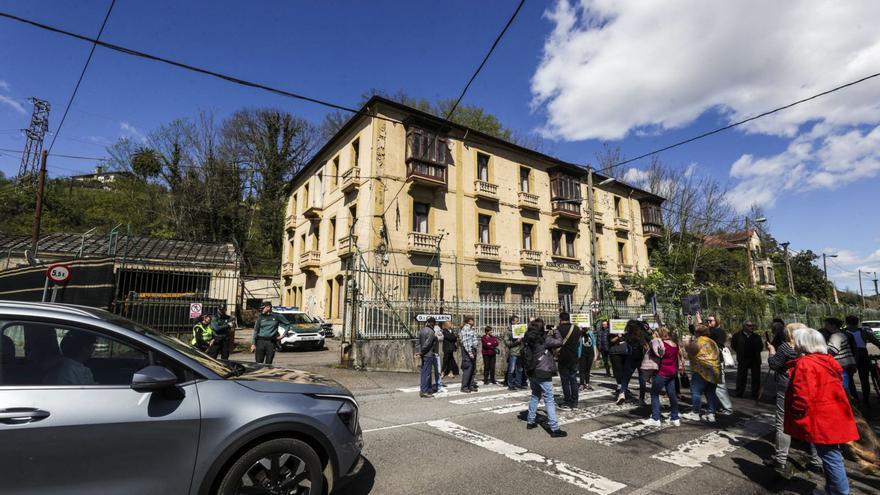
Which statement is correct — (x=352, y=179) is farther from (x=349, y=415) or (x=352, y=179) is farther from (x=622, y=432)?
(x=349, y=415)

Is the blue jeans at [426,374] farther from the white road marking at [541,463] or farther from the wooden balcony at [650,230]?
the wooden balcony at [650,230]

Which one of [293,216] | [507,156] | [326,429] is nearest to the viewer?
[326,429]

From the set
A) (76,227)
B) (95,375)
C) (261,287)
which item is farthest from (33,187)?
(95,375)

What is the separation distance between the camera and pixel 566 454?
5.22 m

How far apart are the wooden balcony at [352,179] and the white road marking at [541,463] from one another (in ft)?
53.4

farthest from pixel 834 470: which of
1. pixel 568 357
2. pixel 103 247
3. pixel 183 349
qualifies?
pixel 103 247

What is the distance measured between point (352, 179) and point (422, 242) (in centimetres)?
486

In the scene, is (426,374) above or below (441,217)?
below

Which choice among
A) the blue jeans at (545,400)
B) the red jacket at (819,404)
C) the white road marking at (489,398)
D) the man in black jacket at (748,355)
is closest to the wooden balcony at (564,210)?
the man in black jacket at (748,355)

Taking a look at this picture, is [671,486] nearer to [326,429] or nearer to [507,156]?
[326,429]

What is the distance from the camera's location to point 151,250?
2100 cm

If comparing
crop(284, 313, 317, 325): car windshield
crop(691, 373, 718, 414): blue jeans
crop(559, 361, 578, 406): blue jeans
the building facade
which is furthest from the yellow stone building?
the building facade

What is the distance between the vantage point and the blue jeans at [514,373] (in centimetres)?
1039

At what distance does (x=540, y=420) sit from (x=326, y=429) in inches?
182
